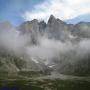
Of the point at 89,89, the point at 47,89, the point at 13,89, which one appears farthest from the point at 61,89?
the point at 13,89

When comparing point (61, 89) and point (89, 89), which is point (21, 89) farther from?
point (89, 89)

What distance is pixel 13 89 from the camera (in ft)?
555

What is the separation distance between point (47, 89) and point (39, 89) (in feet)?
21.0

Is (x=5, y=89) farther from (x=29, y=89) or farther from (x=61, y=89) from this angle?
(x=61, y=89)

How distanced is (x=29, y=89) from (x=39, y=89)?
796cm

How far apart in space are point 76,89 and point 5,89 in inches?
2184

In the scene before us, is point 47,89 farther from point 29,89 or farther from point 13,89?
point 13,89

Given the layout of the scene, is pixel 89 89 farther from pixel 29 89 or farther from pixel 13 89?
pixel 13 89

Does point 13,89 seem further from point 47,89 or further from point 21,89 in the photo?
point 47,89

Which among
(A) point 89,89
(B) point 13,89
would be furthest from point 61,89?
(B) point 13,89

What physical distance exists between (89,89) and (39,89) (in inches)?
1526

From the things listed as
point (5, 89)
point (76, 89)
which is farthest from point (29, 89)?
point (76, 89)

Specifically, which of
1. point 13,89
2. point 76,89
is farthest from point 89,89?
point 13,89

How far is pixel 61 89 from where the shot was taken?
169 metres
